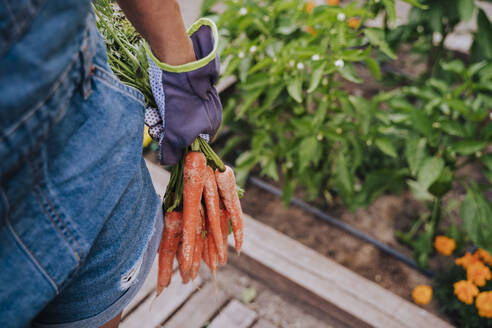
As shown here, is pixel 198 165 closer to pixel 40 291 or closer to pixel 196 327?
pixel 40 291

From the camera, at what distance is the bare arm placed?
716mm

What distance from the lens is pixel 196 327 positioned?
5.32 feet

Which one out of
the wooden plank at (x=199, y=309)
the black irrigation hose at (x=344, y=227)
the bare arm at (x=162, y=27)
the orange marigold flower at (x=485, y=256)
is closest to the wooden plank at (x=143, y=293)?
the wooden plank at (x=199, y=309)

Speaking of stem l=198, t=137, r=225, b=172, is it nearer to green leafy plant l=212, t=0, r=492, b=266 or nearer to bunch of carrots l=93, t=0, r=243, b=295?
bunch of carrots l=93, t=0, r=243, b=295

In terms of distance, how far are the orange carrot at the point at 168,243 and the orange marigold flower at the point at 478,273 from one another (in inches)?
48.0

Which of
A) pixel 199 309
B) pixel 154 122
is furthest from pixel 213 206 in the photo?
pixel 199 309

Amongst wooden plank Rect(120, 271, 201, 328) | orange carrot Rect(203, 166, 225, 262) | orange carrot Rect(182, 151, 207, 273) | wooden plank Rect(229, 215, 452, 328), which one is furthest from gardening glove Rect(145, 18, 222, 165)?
wooden plank Rect(229, 215, 452, 328)

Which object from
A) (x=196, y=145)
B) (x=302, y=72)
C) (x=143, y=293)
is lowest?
(x=143, y=293)

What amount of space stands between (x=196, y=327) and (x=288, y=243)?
1.78ft

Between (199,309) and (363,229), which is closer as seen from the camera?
(199,309)

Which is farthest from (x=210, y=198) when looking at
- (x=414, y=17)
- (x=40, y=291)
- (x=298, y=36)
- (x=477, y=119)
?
(x=414, y=17)

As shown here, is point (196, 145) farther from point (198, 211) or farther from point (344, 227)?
point (344, 227)

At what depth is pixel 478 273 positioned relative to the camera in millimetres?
1580

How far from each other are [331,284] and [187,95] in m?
1.15
